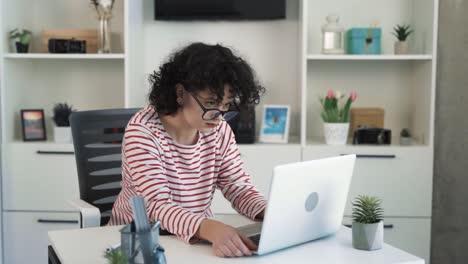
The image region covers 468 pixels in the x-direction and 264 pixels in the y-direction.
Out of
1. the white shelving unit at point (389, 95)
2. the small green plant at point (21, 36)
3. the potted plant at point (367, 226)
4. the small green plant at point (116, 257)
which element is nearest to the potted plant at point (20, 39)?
the small green plant at point (21, 36)

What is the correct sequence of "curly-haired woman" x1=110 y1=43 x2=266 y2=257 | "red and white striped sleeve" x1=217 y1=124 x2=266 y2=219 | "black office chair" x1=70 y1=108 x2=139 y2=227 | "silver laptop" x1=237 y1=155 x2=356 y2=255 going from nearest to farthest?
"silver laptop" x1=237 y1=155 x2=356 y2=255, "curly-haired woman" x1=110 y1=43 x2=266 y2=257, "red and white striped sleeve" x1=217 y1=124 x2=266 y2=219, "black office chair" x1=70 y1=108 x2=139 y2=227

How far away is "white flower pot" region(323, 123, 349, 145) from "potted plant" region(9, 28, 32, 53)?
1.61 m

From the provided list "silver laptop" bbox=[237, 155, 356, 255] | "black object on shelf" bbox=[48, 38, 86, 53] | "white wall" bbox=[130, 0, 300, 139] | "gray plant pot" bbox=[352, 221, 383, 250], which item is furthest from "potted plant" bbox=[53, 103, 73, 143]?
"gray plant pot" bbox=[352, 221, 383, 250]

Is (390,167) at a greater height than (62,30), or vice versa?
(62,30)

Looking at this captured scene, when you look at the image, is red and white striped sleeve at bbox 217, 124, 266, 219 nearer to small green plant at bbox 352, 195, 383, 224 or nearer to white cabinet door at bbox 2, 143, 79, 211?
small green plant at bbox 352, 195, 383, 224

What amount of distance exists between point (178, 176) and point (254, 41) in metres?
1.96

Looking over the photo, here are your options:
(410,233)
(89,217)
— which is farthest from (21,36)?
(410,233)

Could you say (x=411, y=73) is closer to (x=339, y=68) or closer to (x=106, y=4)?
(x=339, y=68)

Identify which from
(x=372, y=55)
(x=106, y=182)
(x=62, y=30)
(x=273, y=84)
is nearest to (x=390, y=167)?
(x=372, y=55)

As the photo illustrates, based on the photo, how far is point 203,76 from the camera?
1.92m

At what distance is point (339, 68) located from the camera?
3.92m

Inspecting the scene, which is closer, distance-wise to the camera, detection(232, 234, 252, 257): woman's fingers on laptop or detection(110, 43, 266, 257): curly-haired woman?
detection(232, 234, 252, 257): woman's fingers on laptop

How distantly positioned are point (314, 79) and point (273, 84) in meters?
0.24

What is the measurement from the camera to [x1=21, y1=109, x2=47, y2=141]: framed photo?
364cm
